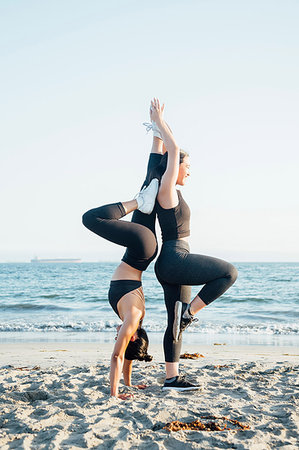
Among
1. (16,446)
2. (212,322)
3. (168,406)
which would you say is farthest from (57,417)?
(212,322)

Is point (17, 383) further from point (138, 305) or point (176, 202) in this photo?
point (176, 202)

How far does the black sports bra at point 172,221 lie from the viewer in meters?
4.00

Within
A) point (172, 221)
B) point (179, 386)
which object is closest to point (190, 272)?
point (172, 221)

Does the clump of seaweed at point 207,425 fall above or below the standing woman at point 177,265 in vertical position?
below

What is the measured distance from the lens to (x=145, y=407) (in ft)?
11.6

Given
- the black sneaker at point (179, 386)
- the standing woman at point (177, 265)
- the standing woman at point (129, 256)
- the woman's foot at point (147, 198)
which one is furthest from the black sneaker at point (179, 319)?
the woman's foot at point (147, 198)

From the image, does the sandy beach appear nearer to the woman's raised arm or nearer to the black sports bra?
the black sports bra

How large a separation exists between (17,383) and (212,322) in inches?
318

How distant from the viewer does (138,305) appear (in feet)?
12.9

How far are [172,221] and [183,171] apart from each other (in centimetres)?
47

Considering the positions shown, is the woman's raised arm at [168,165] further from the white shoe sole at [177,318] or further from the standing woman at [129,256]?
the white shoe sole at [177,318]

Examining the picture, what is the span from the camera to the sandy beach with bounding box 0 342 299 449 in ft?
9.28

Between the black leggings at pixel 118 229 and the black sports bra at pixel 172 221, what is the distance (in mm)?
234

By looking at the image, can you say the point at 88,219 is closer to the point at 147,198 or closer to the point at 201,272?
the point at 147,198
